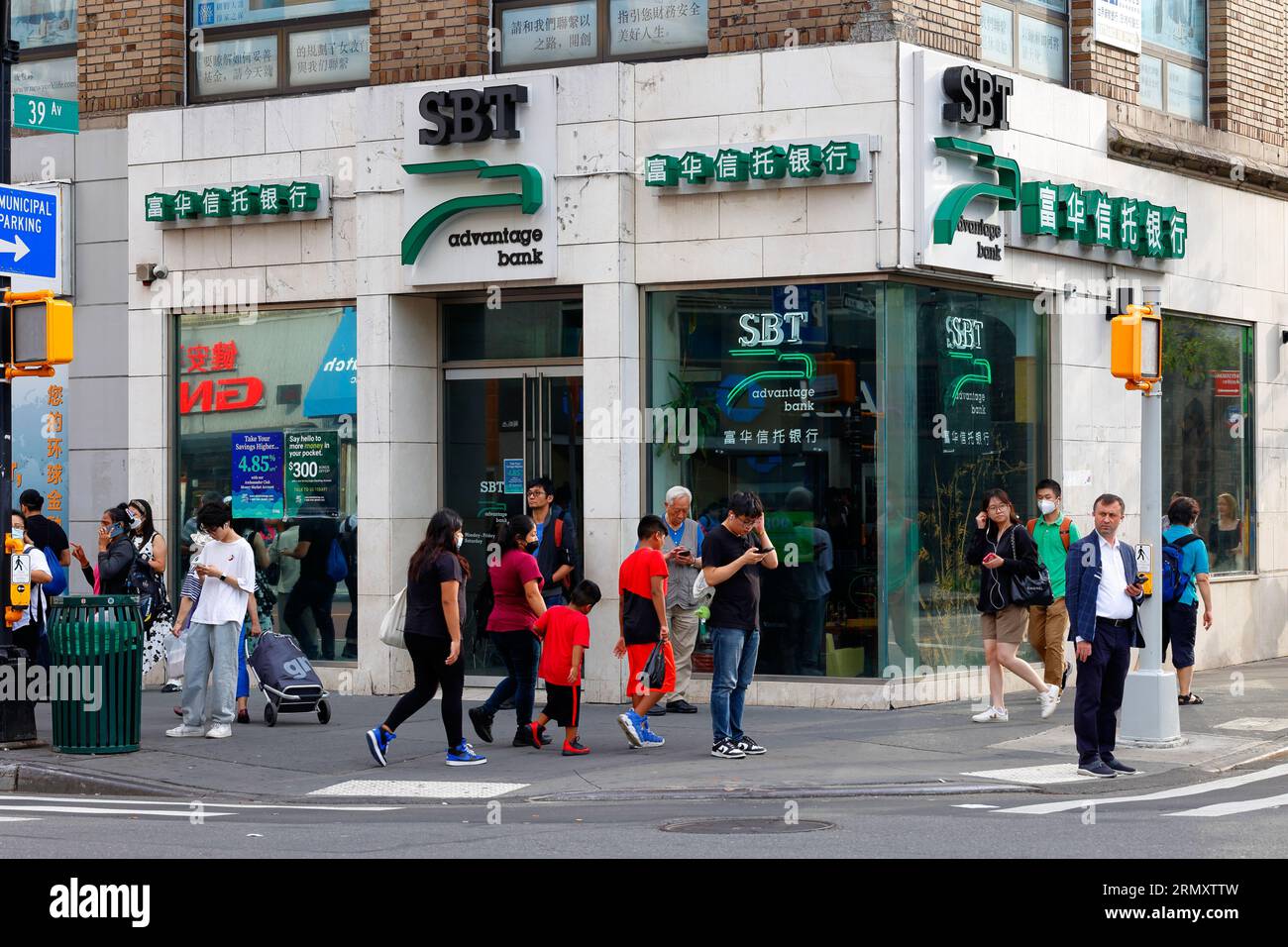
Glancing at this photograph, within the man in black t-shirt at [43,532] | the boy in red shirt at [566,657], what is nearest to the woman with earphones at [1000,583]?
the boy in red shirt at [566,657]

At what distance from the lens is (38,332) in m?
13.2

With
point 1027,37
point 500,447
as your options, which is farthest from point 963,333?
point 500,447

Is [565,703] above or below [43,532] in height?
below

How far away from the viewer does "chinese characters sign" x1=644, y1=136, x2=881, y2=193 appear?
15.0 meters

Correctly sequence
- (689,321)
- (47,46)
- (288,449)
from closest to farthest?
(689,321), (288,449), (47,46)

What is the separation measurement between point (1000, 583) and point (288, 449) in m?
7.07

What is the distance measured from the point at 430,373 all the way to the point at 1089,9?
7.26 meters

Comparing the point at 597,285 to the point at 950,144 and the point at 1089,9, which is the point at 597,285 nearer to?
the point at 950,144

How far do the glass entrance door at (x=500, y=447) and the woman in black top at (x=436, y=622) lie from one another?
3854 millimetres

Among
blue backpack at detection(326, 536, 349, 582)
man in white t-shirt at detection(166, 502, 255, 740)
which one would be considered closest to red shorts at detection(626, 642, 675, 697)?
man in white t-shirt at detection(166, 502, 255, 740)

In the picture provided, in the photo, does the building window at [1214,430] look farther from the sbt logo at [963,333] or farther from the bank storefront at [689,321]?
the sbt logo at [963,333]

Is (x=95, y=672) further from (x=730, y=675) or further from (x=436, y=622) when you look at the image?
(x=730, y=675)

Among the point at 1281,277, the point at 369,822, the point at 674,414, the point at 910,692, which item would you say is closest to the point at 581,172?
the point at 674,414

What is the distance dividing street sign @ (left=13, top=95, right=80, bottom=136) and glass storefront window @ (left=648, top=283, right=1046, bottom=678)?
16.7ft
